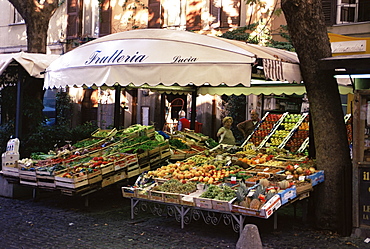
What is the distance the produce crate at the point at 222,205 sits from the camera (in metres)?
6.75

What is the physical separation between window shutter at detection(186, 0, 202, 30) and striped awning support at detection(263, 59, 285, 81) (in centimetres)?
1190

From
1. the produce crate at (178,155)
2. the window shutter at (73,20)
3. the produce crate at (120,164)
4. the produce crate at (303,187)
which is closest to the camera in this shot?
the produce crate at (303,187)

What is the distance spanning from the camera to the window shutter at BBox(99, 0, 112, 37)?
2146 cm

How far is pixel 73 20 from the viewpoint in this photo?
21938 mm

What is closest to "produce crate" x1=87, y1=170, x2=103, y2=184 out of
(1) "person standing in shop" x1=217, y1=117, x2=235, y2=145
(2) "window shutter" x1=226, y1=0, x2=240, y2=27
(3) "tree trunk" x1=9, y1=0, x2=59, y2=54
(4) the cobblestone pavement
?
(4) the cobblestone pavement

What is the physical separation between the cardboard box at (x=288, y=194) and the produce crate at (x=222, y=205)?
2.19ft

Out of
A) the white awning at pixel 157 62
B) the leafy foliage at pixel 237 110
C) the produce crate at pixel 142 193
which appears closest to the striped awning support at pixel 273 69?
the white awning at pixel 157 62

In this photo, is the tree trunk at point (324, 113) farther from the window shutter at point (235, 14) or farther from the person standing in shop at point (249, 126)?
the window shutter at point (235, 14)

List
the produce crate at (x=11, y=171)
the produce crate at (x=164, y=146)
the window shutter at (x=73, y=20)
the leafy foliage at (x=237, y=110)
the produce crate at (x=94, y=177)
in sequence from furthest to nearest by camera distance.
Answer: the window shutter at (x=73, y=20)
the leafy foliage at (x=237, y=110)
the produce crate at (x=164, y=146)
the produce crate at (x=11, y=171)
the produce crate at (x=94, y=177)

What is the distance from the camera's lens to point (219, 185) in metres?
7.62

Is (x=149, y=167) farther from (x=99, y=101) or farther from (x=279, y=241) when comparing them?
(x=99, y=101)

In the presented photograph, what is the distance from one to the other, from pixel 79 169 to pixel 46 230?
168 centimetres

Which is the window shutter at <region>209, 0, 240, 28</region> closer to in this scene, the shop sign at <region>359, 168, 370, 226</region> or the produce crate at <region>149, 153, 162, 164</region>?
the produce crate at <region>149, 153, 162, 164</region>

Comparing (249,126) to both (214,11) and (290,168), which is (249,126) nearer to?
(290,168)
